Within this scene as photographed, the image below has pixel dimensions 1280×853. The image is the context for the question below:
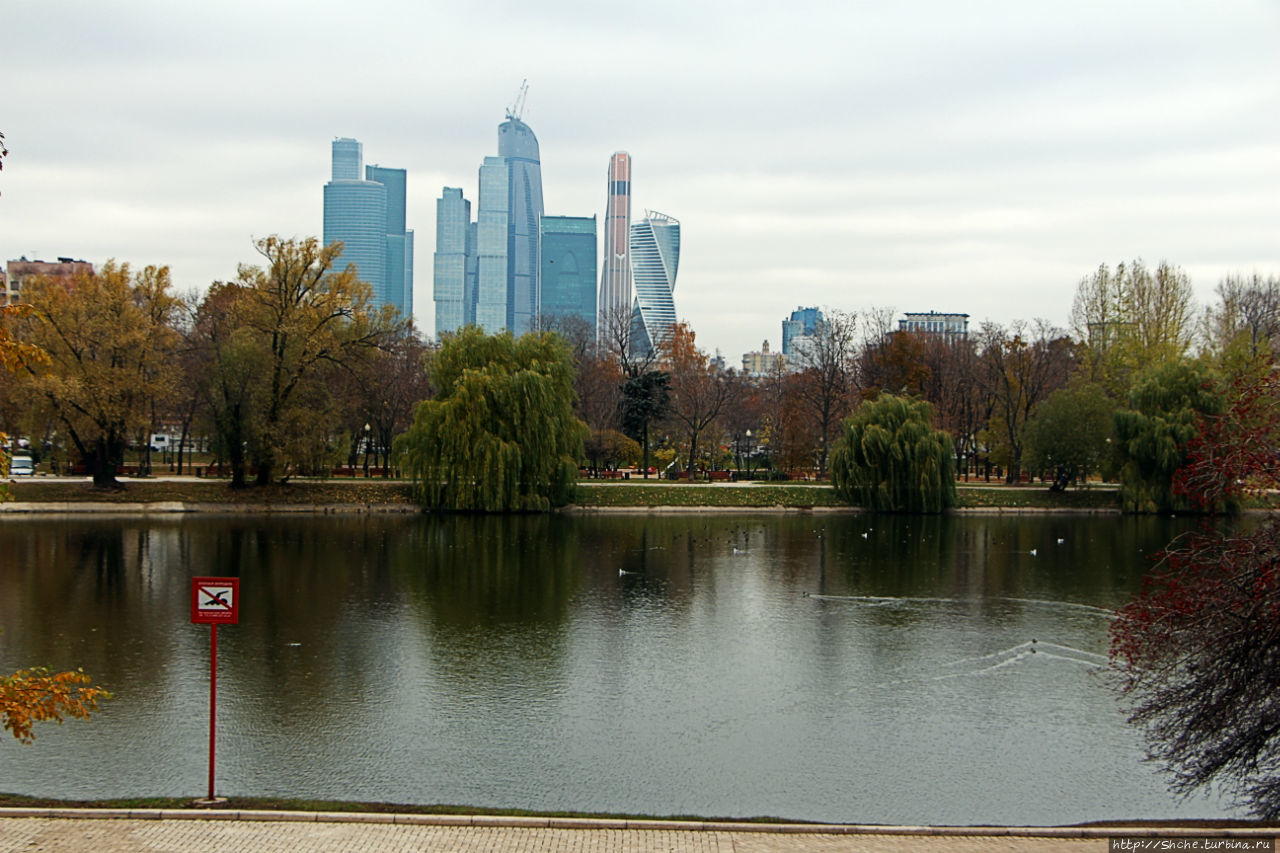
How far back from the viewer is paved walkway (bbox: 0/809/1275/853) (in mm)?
9555

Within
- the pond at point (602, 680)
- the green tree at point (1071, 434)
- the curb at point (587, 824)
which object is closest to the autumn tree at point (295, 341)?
the pond at point (602, 680)

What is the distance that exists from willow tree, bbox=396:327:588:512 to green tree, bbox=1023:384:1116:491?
25.4 meters

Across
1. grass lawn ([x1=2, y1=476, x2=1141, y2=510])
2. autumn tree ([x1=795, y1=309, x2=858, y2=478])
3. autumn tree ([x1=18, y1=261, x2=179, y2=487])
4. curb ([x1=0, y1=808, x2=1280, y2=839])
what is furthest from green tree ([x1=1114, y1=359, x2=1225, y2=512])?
autumn tree ([x1=18, y1=261, x2=179, y2=487])

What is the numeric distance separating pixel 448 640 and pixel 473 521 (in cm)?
2314

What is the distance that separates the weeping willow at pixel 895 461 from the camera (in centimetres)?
4969

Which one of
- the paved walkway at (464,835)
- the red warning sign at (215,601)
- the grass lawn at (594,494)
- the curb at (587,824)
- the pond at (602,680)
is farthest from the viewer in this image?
the grass lawn at (594,494)

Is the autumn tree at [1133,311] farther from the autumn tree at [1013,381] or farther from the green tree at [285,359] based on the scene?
the green tree at [285,359]

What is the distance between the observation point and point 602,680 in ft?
58.2

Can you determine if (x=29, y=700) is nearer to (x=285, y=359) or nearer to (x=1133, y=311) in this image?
(x=285, y=359)

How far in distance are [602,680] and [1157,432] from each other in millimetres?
40646

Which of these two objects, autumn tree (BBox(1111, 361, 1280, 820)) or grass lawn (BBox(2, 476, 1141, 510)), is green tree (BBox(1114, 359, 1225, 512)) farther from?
autumn tree (BBox(1111, 361, 1280, 820))

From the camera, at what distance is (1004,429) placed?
66.4m

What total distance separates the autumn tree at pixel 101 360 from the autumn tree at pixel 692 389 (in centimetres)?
2985

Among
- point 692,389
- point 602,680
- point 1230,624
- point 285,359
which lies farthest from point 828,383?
point 1230,624
